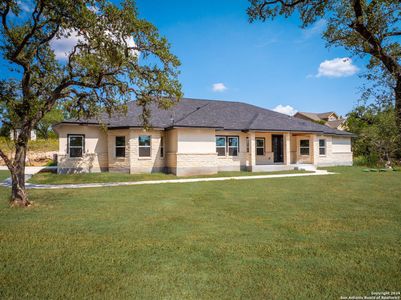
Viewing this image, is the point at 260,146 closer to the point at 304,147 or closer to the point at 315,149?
the point at 304,147

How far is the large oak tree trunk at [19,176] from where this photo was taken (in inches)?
369

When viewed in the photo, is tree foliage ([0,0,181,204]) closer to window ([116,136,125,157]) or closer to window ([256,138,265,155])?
window ([116,136,125,157])

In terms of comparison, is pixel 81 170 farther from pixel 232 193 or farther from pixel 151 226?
pixel 151 226

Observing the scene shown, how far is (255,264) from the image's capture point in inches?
173

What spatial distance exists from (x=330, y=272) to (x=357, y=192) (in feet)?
29.5

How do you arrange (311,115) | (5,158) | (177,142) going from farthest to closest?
1. (311,115)
2. (177,142)
3. (5,158)

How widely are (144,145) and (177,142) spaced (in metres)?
2.66

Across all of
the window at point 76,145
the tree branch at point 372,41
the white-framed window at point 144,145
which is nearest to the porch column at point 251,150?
the white-framed window at point 144,145

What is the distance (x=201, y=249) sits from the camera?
200 inches

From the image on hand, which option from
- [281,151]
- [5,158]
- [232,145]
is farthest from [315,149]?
[5,158]

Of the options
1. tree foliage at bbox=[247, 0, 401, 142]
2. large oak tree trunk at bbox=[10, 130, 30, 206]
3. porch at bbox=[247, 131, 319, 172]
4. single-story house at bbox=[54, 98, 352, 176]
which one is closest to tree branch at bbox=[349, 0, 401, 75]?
tree foliage at bbox=[247, 0, 401, 142]

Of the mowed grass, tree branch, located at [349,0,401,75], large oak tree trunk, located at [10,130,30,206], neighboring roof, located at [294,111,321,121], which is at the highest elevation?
neighboring roof, located at [294,111,321,121]

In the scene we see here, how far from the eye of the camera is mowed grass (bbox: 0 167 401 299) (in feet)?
12.1

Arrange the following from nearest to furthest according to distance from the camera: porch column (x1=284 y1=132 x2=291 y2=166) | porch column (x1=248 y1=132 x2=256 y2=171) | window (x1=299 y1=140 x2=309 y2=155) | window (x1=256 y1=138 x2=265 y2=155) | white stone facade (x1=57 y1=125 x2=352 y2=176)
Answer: white stone facade (x1=57 y1=125 x2=352 y2=176)
porch column (x1=248 y1=132 x2=256 y2=171)
porch column (x1=284 y1=132 x2=291 y2=166)
window (x1=256 y1=138 x2=265 y2=155)
window (x1=299 y1=140 x2=309 y2=155)
